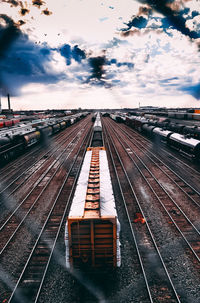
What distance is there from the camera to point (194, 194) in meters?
14.6

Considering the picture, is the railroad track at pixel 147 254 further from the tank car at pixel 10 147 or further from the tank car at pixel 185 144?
the tank car at pixel 10 147

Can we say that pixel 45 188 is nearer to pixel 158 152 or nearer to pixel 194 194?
pixel 194 194

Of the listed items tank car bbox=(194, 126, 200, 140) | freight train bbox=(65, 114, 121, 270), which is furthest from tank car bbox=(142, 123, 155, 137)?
freight train bbox=(65, 114, 121, 270)

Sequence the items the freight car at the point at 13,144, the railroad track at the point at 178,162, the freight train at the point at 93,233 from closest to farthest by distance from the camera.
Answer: the freight train at the point at 93,233 < the railroad track at the point at 178,162 < the freight car at the point at 13,144

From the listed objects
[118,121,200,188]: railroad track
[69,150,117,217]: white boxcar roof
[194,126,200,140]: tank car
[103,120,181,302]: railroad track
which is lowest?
[103,120,181,302]: railroad track

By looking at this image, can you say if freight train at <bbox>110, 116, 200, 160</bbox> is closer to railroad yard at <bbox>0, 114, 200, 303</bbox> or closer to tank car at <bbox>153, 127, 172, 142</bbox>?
tank car at <bbox>153, 127, 172, 142</bbox>

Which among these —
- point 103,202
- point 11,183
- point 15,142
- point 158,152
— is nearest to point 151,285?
point 103,202

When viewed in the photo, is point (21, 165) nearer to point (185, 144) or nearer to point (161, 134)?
point (185, 144)

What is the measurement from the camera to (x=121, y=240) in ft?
31.3

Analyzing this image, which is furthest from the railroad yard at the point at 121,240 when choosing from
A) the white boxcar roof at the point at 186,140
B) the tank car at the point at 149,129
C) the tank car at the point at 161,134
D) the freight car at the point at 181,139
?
the tank car at the point at 149,129

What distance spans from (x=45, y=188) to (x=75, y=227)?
9842 millimetres

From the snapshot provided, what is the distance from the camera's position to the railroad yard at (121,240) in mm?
6949

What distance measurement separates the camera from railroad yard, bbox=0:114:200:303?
695cm

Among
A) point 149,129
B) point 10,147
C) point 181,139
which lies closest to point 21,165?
point 10,147
